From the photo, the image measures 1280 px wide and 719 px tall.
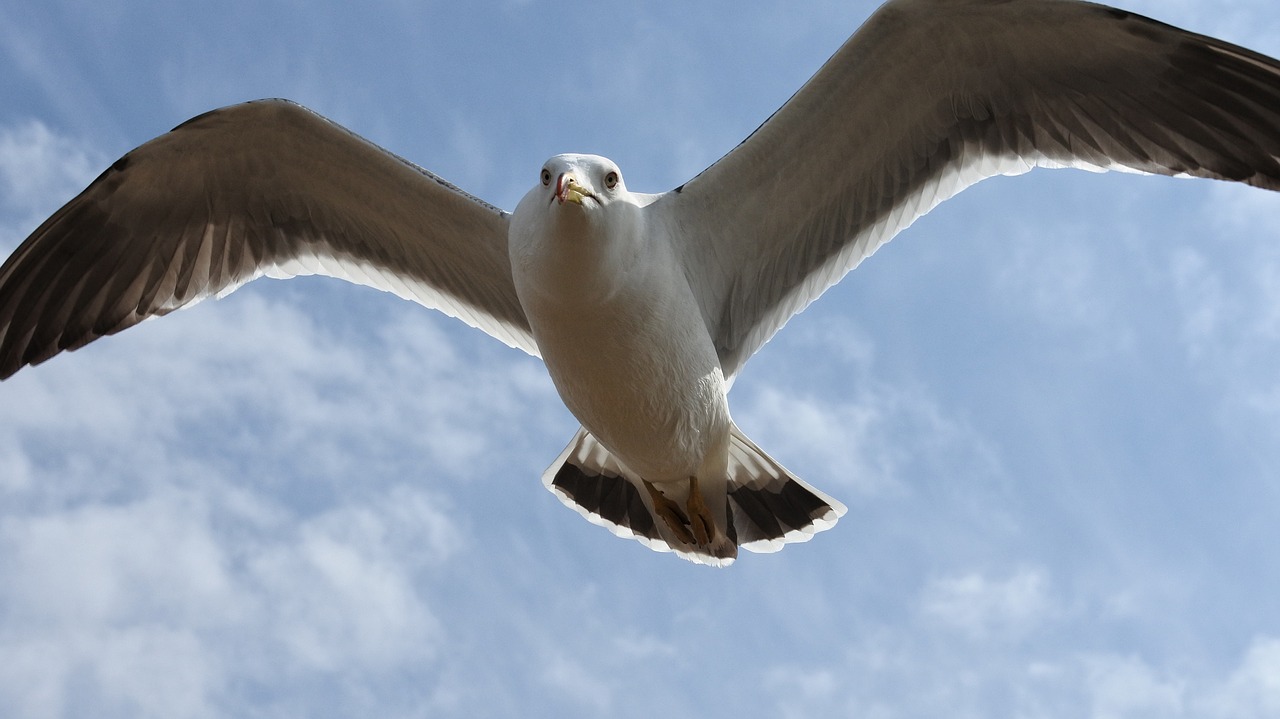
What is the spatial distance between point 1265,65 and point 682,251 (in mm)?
3108

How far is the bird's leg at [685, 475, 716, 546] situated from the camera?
7.79 meters

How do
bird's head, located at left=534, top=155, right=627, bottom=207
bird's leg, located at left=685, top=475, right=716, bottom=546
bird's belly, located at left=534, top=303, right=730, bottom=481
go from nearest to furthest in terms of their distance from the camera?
bird's head, located at left=534, top=155, right=627, bottom=207
bird's belly, located at left=534, top=303, right=730, bottom=481
bird's leg, located at left=685, top=475, right=716, bottom=546

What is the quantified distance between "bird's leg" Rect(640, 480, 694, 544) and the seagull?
0.05 ft

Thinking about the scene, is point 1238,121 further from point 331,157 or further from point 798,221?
point 331,157

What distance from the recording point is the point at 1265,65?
7000mm

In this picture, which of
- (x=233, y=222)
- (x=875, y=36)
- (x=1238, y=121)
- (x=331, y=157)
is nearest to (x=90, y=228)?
(x=233, y=222)

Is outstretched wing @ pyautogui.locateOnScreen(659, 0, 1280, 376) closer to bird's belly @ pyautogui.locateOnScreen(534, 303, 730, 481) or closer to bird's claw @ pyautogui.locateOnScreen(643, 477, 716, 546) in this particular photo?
bird's belly @ pyautogui.locateOnScreen(534, 303, 730, 481)

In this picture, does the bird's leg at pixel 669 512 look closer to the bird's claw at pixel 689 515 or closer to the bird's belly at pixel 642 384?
the bird's claw at pixel 689 515

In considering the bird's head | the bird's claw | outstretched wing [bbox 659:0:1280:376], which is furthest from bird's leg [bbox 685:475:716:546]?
the bird's head

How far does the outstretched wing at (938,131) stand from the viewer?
701 cm

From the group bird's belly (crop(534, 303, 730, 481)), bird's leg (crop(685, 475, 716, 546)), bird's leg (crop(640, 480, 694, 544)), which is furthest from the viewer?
bird's leg (crop(640, 480, 694, 544))

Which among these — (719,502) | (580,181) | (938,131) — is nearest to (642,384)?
(580,181)

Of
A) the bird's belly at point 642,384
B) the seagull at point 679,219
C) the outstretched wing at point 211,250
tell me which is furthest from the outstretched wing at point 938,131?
the outstretched wing at point 211,250

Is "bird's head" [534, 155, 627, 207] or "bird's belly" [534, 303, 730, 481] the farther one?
"bird's belly" [534, 303, 730, 481]
